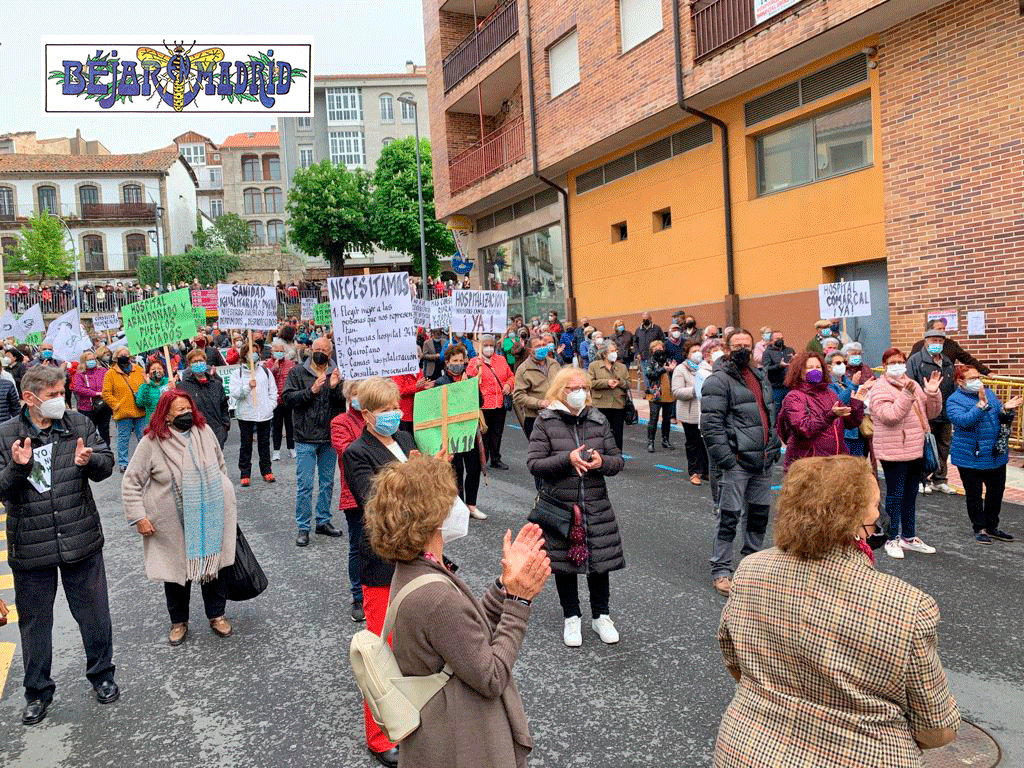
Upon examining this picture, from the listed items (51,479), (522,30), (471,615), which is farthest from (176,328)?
(522,30)

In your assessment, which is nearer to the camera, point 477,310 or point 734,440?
point 734,440

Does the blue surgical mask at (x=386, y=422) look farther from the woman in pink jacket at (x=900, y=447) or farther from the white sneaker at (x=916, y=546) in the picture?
the white sneaker at (x=916, y=546)

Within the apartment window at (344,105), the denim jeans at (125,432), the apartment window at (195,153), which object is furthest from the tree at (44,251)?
the denim jeans at (125,432)

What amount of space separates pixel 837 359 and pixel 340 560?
5159mm

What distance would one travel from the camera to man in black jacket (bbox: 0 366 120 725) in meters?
4.68

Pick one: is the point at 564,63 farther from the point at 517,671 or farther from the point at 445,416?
the point at 517,671

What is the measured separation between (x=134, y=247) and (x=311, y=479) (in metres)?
64.8

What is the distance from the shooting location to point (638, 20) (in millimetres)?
18156

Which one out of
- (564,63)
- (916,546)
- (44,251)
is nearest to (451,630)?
(916,546)

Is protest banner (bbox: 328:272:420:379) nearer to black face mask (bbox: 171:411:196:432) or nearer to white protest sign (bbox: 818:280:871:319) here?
black face mask (bbox: 171:411:196:432)

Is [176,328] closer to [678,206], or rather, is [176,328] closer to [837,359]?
[837,359]

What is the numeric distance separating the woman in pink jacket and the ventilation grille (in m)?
9.01

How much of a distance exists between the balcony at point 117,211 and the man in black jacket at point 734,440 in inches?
2622

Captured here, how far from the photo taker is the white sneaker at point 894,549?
688 centimetres
